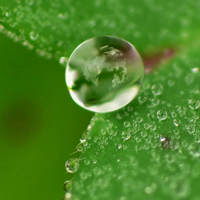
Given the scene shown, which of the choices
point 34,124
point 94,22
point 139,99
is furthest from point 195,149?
point 34,124

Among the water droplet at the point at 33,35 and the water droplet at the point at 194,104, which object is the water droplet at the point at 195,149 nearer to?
the water droplet at the point at 194,104

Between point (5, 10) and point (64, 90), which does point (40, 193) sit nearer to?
point (64, 90)

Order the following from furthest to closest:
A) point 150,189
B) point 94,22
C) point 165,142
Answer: point 94,22
point 165,142
point 150,189

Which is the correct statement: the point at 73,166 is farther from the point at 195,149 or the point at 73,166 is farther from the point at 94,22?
the point at 94,22

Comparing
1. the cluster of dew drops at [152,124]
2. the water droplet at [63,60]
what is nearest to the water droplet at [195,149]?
the cluster of dew drops at [152,124]

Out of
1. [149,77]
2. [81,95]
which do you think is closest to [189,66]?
[149,77]

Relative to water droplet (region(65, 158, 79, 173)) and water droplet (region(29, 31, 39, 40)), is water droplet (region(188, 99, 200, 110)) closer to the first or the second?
water droplet (region(65, 158, 79, 173))
